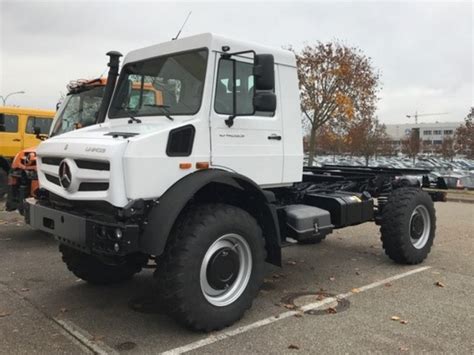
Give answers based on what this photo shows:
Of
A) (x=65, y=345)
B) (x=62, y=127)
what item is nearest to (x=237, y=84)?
(x=65, y=345)

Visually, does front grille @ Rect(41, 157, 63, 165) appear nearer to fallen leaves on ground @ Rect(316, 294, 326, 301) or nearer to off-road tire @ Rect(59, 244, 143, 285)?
off-road tire @ Rect(59, 244, 143, 285)

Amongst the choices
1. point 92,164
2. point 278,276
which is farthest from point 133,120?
point 278,276

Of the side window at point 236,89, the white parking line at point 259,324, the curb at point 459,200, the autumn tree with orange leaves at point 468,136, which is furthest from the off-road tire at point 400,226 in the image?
the autumn tree with orange leaves at point 468,136

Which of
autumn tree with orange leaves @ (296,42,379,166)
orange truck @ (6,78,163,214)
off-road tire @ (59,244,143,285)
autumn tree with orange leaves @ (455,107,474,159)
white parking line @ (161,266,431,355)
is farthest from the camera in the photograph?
autumn tree with orange leaves @ (455,107,474,159)

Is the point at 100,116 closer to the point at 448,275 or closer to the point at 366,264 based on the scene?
the point at 366,264

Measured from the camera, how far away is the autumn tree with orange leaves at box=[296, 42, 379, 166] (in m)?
24.6

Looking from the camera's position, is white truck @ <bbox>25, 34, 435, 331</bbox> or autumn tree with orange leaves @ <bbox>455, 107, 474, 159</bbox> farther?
autumn tree with orange leaves @ <bbox>455, 107, 474, 159</bbox>

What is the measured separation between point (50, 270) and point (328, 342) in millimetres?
3948

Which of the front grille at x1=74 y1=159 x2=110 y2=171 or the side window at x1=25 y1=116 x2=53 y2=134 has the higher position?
the side window at x1=25 y1=116 x2=53 y2=134

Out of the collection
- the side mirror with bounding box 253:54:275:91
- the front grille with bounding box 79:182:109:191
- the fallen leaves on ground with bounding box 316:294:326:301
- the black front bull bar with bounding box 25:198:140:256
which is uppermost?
the side mirror with bounding box 253:54:275:91

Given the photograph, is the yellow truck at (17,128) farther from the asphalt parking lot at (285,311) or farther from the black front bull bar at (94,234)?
the black front bull bar at (94,234)

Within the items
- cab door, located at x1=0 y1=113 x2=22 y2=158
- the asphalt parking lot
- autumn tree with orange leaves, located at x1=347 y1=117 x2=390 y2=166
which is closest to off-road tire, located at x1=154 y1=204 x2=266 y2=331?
the asphalt parking lot

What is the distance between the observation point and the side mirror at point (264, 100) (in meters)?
4.59

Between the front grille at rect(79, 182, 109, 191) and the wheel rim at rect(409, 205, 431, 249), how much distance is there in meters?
4.48
